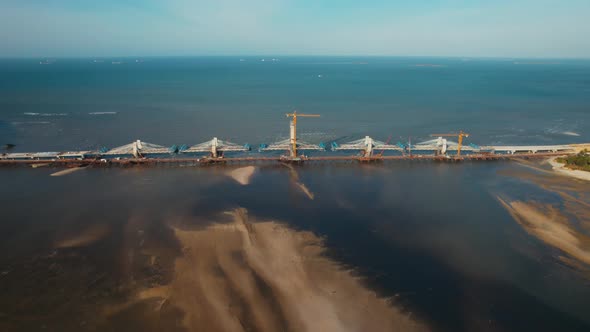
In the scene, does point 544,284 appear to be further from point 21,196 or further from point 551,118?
point 551,118

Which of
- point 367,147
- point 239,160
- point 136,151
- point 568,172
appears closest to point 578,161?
point 568,172

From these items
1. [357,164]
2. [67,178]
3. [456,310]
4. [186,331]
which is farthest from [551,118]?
[67,178]

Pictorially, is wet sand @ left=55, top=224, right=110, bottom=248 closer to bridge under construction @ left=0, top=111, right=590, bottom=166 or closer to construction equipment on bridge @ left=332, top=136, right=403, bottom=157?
bridge under construction @ left=0, top=111, right=590, bottom=166

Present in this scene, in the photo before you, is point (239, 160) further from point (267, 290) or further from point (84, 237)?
point (267, 290)

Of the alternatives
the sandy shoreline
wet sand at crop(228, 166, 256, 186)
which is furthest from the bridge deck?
the sandy shoreline

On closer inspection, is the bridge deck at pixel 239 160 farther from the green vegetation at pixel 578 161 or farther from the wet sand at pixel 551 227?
the wet sand at pixel 551 227

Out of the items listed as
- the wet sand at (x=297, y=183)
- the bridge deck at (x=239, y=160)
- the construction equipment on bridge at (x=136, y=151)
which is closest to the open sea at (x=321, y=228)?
the wet sand at (x=297, y=183)
